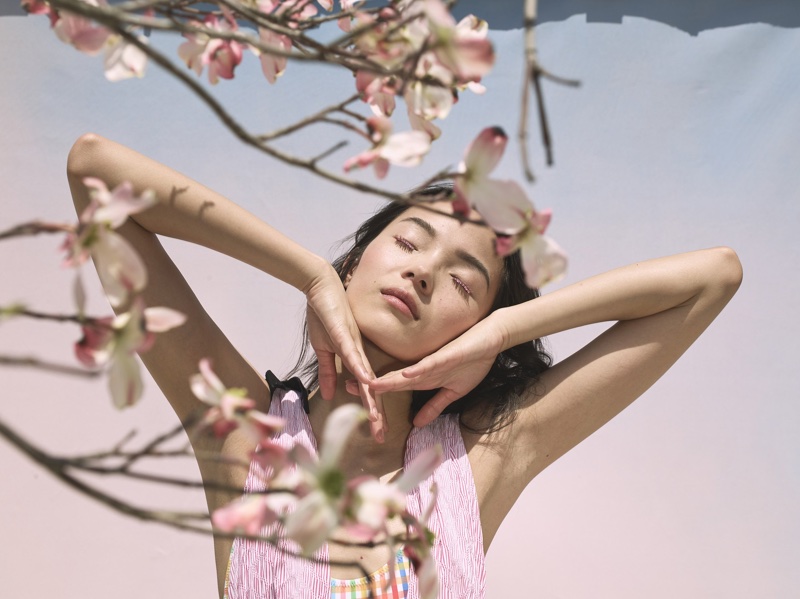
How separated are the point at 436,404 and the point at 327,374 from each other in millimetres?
162

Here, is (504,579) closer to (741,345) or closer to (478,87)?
(741,345)

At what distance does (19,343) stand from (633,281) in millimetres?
1301

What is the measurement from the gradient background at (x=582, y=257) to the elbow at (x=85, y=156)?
81cm

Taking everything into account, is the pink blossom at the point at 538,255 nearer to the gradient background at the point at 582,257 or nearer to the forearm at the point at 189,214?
the forearm at the point at 189,214

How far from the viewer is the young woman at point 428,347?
3.79 ft

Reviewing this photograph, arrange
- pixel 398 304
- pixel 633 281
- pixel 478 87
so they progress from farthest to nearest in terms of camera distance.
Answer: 1. pixel 633 281
2. pixel 398 304
3. pixel 478 87

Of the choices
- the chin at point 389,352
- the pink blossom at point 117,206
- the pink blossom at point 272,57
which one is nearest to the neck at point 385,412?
the chin at point 389,352

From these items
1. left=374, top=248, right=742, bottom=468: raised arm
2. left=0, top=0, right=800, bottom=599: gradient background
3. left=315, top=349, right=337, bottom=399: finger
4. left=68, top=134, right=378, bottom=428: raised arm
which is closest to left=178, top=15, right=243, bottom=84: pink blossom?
left=68, top=134, right=378, bottom=428: raised arm

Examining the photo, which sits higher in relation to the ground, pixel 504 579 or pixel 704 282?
pixel 704 282

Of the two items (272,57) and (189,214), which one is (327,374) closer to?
(189,214)

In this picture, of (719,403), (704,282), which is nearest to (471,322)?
(704,282)

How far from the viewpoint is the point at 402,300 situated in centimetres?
116

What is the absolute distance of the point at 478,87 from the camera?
728mm

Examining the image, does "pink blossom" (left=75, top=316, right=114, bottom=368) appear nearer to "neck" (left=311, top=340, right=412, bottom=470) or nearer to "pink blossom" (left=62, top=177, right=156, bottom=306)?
"pink blossom" (left=62, top=177, right=156, bottom=306)
